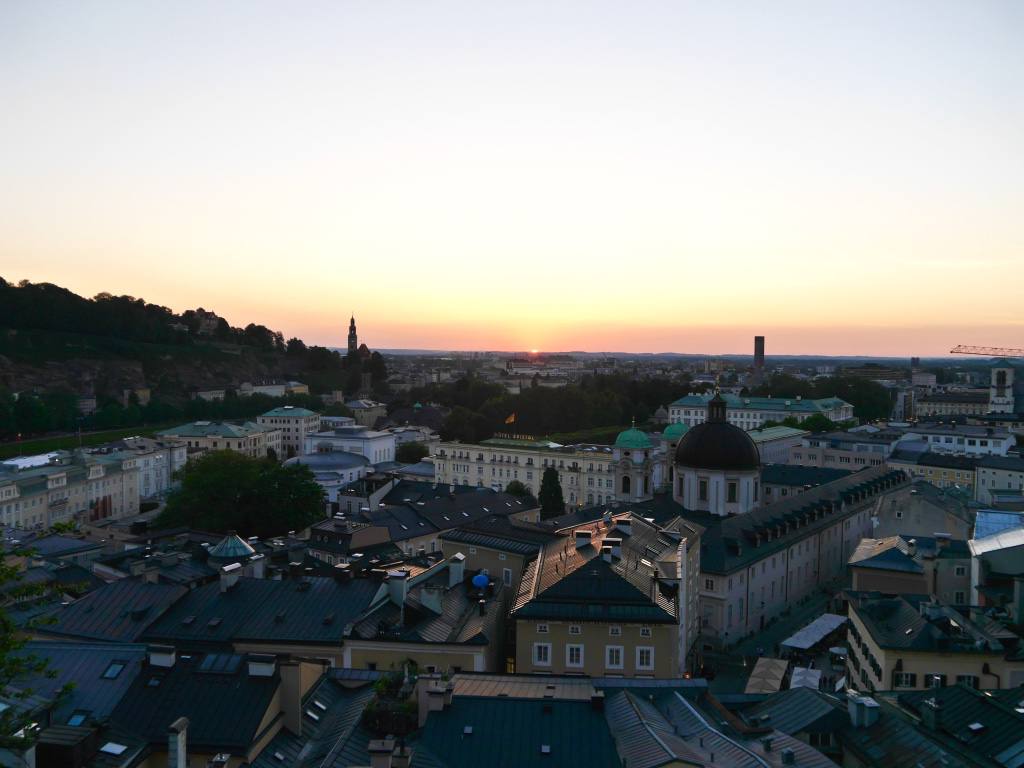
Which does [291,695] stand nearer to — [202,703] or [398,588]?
[202,703]

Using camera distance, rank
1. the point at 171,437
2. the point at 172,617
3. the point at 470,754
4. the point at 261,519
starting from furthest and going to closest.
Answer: the point at 171,437
the point at 261,519
the point at 172,617
the point at 470,754

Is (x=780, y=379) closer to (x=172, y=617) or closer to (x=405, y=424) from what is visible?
(x=405, y=424)

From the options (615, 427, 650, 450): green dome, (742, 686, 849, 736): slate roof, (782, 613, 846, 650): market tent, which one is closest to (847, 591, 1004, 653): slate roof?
(782, 613, 846, 650): market tent

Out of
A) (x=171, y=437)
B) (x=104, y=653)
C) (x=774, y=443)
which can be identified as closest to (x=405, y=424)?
(x=171, y=437)

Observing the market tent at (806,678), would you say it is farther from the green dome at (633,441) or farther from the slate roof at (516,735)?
the green dome at (633,441)

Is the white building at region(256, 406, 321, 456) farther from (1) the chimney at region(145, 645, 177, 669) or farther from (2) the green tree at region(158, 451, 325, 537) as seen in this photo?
(1) the chimney at region(145, 645, 177, 669)

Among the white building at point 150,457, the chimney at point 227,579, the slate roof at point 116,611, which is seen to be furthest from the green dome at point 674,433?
the slate roof at point 116,611

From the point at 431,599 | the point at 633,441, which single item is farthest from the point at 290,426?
the point at 431,599
